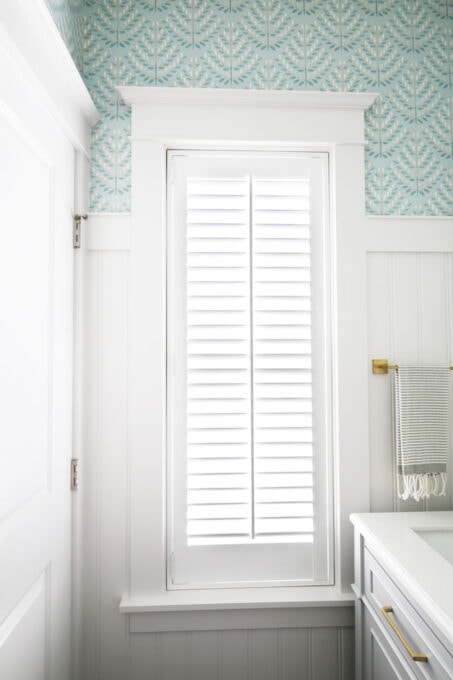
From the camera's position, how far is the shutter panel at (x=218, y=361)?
1.51m

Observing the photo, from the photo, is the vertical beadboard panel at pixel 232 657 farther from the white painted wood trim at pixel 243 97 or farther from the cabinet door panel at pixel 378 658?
the white painted wood trim at pixel 243 97

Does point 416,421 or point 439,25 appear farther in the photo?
point 439,25

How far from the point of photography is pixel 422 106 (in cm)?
157

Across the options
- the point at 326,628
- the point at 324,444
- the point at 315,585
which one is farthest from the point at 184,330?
the point at 326,628

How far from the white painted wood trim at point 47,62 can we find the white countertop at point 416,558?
1.46 metres

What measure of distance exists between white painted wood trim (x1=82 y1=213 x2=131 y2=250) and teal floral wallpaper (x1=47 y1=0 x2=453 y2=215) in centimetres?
4

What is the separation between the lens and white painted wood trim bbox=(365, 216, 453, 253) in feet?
5.05

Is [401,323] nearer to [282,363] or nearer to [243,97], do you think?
[282,363]

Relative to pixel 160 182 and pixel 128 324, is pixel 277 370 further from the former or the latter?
pixel 160 182

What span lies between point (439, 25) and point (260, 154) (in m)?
0.79

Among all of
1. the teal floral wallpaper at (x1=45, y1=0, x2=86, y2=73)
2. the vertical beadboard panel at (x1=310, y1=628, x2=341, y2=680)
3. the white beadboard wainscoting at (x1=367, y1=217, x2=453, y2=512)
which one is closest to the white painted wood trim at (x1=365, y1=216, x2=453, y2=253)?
the white beadboard wainscoting at (x1=367, y1=217, x2=453, y2=512)

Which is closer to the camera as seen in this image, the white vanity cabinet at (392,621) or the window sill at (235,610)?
the white vanity cabinet at (392,621)

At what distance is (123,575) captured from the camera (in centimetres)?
146

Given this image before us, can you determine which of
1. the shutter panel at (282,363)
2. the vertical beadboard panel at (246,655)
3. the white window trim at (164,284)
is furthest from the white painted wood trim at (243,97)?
the vertical beadboard panel at (246,655)
